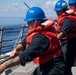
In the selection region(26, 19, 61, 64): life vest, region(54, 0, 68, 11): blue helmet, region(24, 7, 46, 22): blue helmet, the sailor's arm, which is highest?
region(24, 7, 46, 22): blue helmet

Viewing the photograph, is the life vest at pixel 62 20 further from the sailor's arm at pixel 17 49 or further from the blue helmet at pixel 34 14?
the blue helmet at pixel 34 14

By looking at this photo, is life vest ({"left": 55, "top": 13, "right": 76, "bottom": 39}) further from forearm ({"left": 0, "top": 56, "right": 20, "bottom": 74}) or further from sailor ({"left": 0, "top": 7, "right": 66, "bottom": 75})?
forearm ({"left": 0, "top": 56, "right": 20, "bottom": 74})

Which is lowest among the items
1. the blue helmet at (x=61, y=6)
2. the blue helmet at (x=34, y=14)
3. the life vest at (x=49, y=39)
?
the life vest at (x=49, y=39)

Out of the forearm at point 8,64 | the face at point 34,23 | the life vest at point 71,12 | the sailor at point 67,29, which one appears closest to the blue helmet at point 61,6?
the sailor at point 67,29

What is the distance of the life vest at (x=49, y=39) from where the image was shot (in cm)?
422

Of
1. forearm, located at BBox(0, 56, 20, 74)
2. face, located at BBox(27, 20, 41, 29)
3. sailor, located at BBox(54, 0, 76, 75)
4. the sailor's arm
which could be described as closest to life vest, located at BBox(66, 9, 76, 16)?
sailor, located at BBox(54, 0, 76, 75)

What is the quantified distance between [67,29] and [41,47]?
1.67 meters

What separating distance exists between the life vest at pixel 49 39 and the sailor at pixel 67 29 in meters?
1.30

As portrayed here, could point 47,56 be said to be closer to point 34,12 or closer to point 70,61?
point 34,12

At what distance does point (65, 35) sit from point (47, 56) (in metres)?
1.52

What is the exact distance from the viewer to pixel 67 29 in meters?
5.71

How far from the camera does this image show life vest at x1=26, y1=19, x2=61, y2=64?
422cm

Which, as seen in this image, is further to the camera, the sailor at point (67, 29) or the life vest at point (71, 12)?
the life vest at point (71, 12)

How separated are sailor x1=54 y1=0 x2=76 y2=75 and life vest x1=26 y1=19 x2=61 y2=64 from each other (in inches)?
51.4
